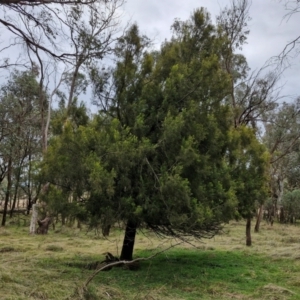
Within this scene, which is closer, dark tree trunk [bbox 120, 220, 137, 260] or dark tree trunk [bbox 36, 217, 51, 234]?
dark tree trunk [bbox 120, 220, 137, 260]

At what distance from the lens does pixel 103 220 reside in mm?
8258

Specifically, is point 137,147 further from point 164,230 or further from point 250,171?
point 250,171

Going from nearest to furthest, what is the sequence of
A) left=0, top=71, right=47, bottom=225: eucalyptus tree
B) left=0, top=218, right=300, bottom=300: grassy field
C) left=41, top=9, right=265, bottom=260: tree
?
left=0, top=218, right=300, bottom=300: grassy field < left=41, top=9, right=265, bottom=260: tree < left=0, top=71, right=47, bottom=225: eucalyptus tree

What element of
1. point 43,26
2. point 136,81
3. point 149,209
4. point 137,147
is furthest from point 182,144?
point 43,26

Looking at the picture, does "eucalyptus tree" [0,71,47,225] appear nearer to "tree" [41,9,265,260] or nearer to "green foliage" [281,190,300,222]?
"tree" [41,9,265,260]

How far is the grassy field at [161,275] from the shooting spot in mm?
6457

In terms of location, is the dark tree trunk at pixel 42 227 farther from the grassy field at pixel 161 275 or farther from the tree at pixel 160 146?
the tree at pixel 160 146

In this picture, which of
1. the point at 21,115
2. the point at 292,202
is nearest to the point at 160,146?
the point at 21,115

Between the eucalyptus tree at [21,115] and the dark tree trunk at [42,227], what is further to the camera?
the dark tree trunk at [42,227]

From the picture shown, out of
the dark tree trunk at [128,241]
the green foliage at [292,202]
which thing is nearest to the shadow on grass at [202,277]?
the dark tree trunk at [128,241]

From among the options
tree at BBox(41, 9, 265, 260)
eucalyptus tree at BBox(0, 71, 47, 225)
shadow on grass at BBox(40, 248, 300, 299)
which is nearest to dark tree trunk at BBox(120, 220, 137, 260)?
tree at BBox(41, 9, 265, 260)

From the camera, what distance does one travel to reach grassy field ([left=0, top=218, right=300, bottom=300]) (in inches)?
254

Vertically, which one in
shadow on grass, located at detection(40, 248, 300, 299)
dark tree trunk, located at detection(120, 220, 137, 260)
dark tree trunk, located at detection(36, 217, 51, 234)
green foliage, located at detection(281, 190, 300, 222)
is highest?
green foliage, located at detection(281, 190, 300, 222)

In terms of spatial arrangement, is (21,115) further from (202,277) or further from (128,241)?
(202,277)
